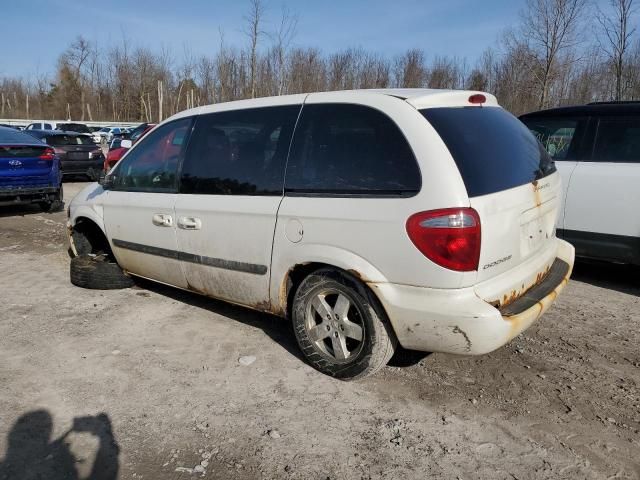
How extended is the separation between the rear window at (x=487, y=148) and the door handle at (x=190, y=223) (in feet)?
6.11

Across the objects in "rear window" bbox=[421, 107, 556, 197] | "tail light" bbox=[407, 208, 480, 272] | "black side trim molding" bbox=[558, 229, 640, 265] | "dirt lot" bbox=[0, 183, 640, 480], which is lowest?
"dirt lot" bbox=[0, 183, 640, 480]

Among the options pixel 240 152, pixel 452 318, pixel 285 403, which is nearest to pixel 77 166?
pixel 240 152

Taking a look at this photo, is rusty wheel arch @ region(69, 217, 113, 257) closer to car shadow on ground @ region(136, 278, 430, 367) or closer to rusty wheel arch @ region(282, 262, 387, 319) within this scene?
car shadow on ground @ region(136, 278, 430, 367)

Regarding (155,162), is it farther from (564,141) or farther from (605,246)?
(605,246)

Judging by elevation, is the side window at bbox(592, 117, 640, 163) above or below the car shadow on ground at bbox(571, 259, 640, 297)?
above

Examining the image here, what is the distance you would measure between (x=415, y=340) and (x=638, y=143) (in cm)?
339

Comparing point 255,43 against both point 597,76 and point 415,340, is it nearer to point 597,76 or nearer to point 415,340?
point 597,76

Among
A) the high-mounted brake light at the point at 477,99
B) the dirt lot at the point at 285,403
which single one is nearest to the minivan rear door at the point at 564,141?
the dirt lot at the point at 285,403

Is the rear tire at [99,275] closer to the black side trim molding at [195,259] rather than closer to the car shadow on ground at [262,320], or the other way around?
the car shadow on ground at [262,320]

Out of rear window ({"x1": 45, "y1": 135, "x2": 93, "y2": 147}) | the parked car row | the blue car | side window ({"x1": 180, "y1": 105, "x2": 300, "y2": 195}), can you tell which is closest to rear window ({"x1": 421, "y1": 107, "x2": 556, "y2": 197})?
side window ({"x1": 180, "y1": 105, "x2": 300, "y2": 195})

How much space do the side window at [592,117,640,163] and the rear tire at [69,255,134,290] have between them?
480cm

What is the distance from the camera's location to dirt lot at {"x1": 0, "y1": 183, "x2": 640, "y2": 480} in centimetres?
257

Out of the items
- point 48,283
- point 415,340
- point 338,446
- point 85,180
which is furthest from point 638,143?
point 85,180

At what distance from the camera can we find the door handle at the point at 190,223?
12.7 feet
